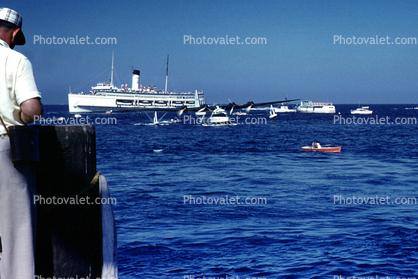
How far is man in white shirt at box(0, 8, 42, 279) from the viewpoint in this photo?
2.04 metres

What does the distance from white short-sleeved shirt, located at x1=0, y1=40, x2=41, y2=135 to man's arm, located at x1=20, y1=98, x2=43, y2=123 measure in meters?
0.02

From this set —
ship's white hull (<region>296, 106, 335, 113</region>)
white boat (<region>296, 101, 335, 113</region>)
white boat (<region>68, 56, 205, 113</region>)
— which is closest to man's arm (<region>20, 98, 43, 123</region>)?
white boat (<region>68, 56, 205, 113</region>)

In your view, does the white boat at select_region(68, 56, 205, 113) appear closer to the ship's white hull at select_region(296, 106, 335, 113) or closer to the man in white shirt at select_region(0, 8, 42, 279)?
the ship's white hull at select_region(296, 106, 335, 113)

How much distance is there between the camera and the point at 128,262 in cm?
824

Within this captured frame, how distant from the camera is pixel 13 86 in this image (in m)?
2.12

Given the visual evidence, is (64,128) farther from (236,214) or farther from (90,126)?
(236,214)

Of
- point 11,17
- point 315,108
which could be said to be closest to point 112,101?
point 315,108

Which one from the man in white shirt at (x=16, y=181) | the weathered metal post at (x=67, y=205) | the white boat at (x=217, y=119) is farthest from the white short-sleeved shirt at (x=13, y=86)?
the white boat at (x=217, y=119)

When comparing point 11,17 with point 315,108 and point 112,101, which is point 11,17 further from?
point 315,108

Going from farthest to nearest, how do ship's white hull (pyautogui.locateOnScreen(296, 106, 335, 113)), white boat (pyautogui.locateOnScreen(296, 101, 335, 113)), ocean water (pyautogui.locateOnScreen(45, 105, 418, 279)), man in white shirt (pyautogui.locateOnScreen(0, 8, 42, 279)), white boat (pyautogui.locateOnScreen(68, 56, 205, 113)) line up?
white boat (pyautogui.locateOnScreen(296, 101, 335, 113)) < ship's white hull (pyautogui.locateOnScreen(296, 106, 335, 113)) < white boat (pyautogui.locateOnScreen(68, 56, 205, 113)) < ocean water (pyautogui.locateOnScreen(45, 105, 418, 279)) < man in white shirt (pyautogui.locateOnScreen(0, 8, 42, 279))

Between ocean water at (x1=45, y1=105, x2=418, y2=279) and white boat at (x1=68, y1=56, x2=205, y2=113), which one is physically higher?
white boat at (x1=68, y1=56, x2=205, y2=113)

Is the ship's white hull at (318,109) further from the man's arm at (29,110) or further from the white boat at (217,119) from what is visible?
the man's arm at (29,110)

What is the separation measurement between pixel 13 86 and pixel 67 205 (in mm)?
670

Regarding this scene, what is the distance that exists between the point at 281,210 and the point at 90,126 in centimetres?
1131
